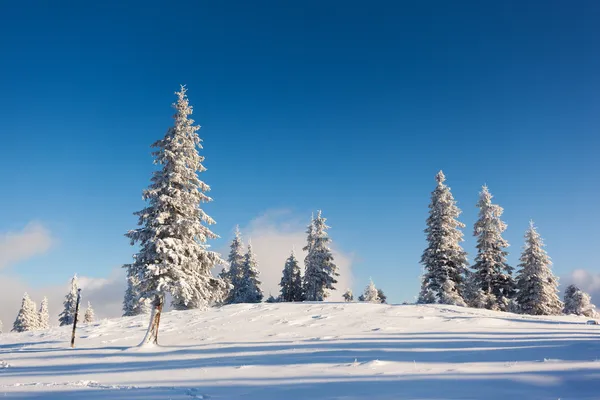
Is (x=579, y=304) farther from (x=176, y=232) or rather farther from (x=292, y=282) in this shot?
(x=176, y=232)

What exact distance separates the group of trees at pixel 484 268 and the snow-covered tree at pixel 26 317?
6105 centimetres

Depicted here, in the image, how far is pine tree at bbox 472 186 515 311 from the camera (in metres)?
37.6

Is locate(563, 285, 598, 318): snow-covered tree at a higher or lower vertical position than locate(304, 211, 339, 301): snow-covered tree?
lower

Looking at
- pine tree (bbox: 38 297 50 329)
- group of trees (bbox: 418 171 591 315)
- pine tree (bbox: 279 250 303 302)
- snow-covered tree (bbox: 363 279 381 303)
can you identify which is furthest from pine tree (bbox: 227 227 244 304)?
pine tree (bbox: 38 297 50 329)

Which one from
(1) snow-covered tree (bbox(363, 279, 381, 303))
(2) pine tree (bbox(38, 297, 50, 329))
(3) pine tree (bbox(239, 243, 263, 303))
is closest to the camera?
(3) pine tree (bbox(239, 243, 263, 303))

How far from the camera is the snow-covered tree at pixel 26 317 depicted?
61672 mm

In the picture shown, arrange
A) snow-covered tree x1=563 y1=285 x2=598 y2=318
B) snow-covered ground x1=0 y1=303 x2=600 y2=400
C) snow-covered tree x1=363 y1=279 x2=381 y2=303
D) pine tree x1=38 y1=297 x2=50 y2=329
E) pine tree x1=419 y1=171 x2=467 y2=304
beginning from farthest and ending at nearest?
snow-covered tree x1=363 y1=279 x2=381 y2=303, pine tree x1=38 y1=297 x2=50 y2=329, snow-covered tree x1=563 y1=285 x2=598 y2=318, pine tree x1=419 y1=171 x2=467 y2=304, snow-covered ground x1=0 y1=303 x2=600 y2=400

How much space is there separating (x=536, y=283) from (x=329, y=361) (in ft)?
106

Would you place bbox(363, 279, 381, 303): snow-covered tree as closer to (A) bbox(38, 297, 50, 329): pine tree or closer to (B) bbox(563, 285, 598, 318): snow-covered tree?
(B) bbox(563, 285, 598, 318): snow-covered tree

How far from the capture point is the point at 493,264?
37562mm

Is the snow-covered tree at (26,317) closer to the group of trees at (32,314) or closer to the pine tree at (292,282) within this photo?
the group of trees at (32,314)

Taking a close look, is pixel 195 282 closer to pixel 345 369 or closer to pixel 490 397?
pixel 345 369

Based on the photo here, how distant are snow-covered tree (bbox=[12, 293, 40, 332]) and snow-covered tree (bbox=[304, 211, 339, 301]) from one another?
46729 millimetres

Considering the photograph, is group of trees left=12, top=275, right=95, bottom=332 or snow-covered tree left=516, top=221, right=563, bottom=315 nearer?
snow-covered tree left=516, top=221, right=563, bottom=315
